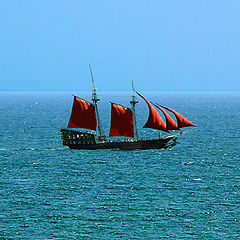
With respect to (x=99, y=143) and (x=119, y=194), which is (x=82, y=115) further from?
(x=119, y=194)

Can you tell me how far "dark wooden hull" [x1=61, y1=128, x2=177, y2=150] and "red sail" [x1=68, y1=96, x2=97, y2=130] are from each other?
1949mm

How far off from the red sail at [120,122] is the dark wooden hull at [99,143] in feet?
8.12

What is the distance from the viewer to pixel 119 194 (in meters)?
51.1

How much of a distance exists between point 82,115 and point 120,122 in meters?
6.87

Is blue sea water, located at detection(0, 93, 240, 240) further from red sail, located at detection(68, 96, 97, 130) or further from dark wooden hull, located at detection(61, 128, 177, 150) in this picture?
red sail, located at detection(68, 96, 97, 130)

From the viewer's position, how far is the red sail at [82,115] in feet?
273

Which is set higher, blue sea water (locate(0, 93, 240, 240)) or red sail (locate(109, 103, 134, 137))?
red sail (locate(109, 103, 134, 137))

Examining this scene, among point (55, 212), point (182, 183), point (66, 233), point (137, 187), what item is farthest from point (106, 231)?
point (182, 183)

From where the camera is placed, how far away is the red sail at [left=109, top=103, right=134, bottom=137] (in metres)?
83.5

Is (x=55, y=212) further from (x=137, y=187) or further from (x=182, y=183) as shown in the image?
(x=182, y=183)

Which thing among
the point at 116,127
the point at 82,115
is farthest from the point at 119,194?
the point at 82,115

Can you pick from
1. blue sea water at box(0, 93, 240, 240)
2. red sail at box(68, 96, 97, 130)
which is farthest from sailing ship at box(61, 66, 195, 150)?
blue sea water at box(0, 93, 240, 240)

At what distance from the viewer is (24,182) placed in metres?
56.8

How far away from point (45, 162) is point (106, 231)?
32.1 m
